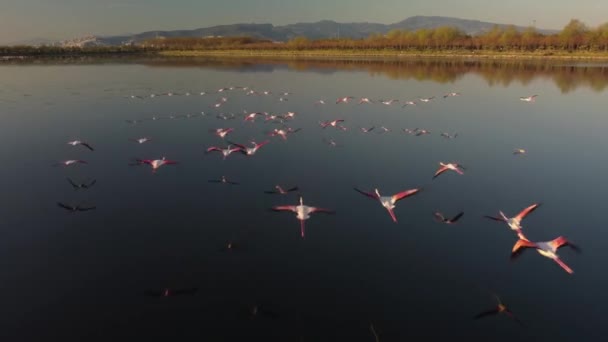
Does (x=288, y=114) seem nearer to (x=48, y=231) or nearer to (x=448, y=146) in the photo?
(x=448, y=146)

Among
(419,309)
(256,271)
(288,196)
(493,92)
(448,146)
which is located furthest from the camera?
(493,92)

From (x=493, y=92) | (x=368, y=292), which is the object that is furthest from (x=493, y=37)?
(x=368, y=292)

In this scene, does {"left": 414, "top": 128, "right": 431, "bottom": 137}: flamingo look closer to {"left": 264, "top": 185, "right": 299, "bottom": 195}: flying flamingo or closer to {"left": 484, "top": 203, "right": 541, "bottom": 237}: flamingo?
{"left": 264, "top": 185, "right": 299, "bottom": 195}: flying flamingo

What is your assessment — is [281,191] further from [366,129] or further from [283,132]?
[366,129]

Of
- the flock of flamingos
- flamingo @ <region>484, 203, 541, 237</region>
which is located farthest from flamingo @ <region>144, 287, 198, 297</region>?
flamingo @ <region>484, 203, 541, 237</region>

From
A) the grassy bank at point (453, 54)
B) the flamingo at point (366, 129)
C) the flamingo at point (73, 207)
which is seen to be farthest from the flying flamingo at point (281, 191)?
the grassy bank at point (453, 54)

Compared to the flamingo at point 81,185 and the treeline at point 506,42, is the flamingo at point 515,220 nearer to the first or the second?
the flamingo at point 81,185

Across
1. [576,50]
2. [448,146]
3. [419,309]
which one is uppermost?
[576,50]

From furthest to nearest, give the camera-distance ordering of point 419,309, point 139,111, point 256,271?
point 139,111 < point 256,271 < point 419,309
